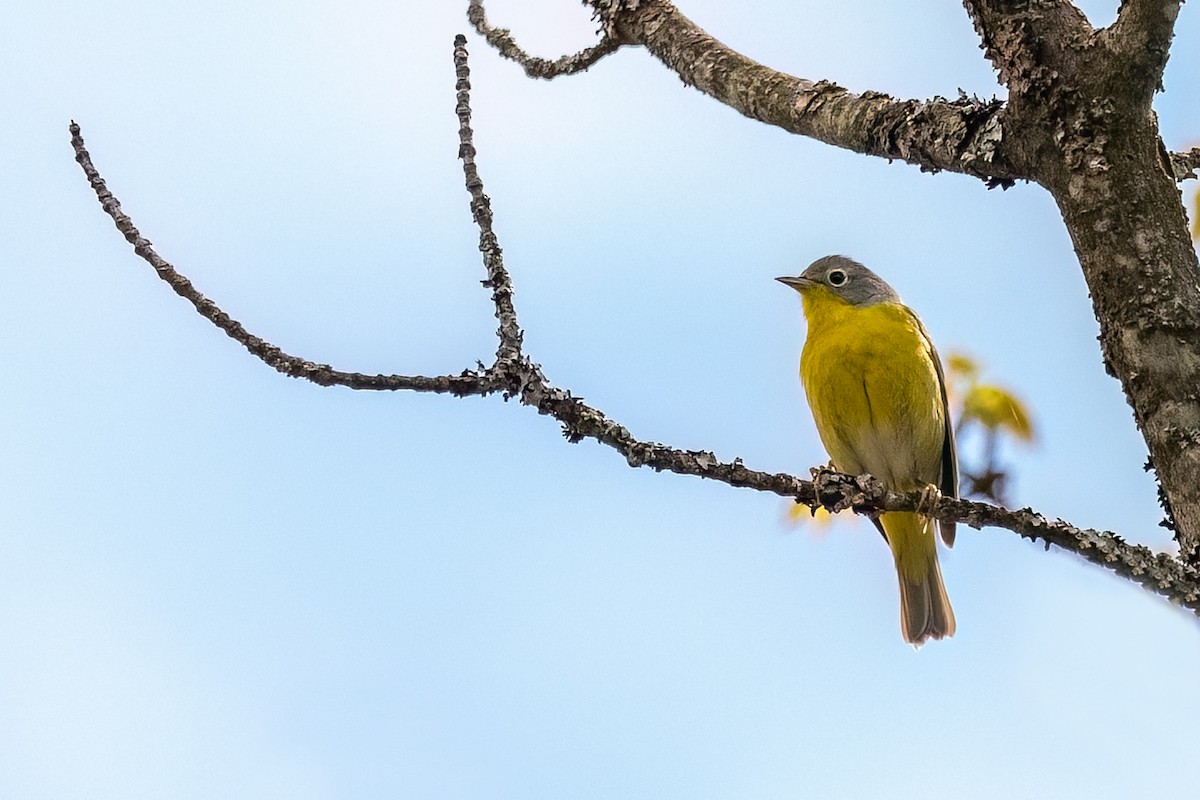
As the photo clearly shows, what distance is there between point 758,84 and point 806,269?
13.9 feet

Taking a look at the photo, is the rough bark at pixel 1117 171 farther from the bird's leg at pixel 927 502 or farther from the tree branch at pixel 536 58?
the tree branch at pixel 536 58

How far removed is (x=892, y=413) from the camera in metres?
6.36

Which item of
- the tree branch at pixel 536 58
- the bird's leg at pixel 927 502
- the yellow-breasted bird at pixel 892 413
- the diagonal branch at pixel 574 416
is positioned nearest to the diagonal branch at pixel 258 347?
the diagonal branch at pixel 574 416

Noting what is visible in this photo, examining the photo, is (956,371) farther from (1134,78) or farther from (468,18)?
(468,18)

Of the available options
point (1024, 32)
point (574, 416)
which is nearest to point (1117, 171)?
point (1024, 32)

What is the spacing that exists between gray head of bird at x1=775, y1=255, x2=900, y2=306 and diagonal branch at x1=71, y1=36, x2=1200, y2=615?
4.07m

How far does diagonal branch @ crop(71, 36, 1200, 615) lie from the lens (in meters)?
2.66

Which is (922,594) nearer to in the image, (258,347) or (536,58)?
(536,58)

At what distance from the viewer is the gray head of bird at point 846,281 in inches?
279

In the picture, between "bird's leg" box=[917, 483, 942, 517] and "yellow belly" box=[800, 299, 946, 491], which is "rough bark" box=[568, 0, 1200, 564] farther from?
"yellow belly" box=[800, 299, 946, 491]

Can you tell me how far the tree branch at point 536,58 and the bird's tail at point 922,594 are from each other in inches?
151

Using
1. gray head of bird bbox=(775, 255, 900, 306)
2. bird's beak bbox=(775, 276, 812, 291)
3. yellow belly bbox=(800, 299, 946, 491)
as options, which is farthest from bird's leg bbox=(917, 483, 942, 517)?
bird's beak bbox=(775, 276, 812, 291)

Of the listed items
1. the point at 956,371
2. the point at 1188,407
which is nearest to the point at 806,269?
the point at 956,371

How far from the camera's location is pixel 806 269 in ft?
24.9
